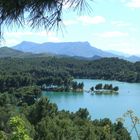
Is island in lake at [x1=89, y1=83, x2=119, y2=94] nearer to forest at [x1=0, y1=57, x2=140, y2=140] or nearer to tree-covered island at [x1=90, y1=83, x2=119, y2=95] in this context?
tree-covered island at [x1=90, y1=83, x2=119, y2=95]

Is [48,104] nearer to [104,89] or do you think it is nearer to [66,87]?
[104,89]

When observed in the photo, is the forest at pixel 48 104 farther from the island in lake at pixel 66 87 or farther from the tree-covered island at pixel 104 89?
the tree-covered island at pixel 104 89

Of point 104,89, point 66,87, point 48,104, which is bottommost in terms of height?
point 66,87

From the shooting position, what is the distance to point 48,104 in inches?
1192

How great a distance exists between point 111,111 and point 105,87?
30.0 meters

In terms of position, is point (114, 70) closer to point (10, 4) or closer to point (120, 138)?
point (120, 138)

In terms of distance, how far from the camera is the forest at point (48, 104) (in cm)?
2089

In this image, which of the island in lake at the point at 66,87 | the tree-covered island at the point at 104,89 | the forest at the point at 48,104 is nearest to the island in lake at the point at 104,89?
the tree-covered island at the point at 104,89

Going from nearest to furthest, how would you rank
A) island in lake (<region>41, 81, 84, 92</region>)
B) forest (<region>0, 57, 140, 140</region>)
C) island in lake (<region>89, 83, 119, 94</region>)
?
forest (<region>0, 57, 140, 140</region>) → island in lake (<region>89, 83, 119, 94</region>) → island in lake (<region>41, 81, 84, 92</region>)

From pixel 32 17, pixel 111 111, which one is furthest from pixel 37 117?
pixel 32 17

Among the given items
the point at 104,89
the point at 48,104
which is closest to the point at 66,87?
the point at 104,89

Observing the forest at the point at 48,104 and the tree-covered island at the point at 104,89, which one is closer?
the forest at the point at 48,104

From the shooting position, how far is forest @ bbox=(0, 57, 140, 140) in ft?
68.5

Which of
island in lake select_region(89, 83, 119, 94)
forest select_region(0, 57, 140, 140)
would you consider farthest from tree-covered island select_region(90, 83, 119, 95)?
forest select_region(0, 57, 140, 140)
